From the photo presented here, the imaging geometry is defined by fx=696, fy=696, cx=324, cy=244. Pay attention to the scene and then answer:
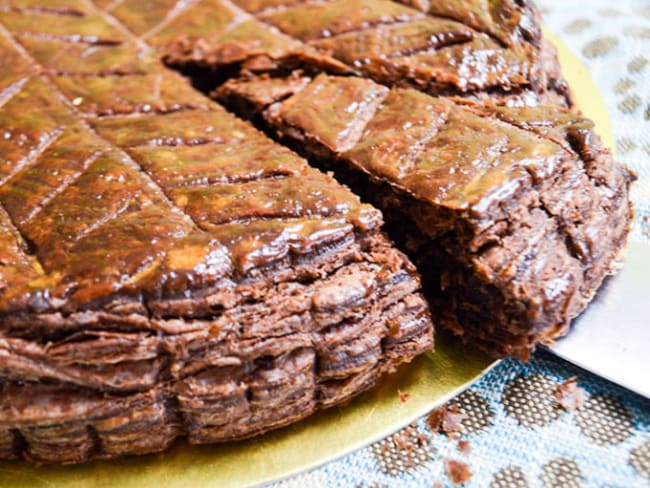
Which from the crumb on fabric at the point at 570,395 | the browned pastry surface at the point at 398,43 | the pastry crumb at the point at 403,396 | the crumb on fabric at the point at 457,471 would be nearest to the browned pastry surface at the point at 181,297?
the pastry crumb at the point at 403,396

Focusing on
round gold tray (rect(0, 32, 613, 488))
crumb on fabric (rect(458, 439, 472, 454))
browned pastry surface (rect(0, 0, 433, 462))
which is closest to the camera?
browned pastry surface (rect(0, 0, 433, 462))

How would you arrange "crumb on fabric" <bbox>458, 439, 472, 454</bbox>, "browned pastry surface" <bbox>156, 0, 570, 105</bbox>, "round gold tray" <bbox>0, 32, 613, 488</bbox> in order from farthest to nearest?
"browned pastry surface" <bbox>156, 0, 570, 105</bbox> < "crumb on fabric" <bbox>458, 439, 472, 454</bbox> < "round gold tray" <bbox>0, 32, 613, 488</bbox>

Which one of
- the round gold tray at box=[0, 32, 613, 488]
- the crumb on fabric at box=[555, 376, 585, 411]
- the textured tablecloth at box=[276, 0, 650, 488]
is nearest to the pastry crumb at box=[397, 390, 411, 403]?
the round gold tray at box=[0, 32, 613, 488]

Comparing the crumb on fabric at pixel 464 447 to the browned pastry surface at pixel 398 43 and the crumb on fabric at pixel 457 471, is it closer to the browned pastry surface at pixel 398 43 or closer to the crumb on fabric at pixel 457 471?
the crumb on fabric at pixel 457 471

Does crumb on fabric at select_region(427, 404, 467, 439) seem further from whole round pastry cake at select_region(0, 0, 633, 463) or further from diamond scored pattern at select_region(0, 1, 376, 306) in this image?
diamond scored pattern at select_region(0, 1, 376, 306)

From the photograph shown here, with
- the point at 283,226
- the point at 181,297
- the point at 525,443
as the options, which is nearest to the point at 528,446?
the point at 525,443

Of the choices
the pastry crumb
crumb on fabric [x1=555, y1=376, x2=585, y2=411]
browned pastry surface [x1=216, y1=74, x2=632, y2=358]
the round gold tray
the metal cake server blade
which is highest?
browned pastry surface [x1=216, y1=74, x2=632, y2=358]

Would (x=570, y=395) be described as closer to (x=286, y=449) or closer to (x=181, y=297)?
(x=286, y=449)
